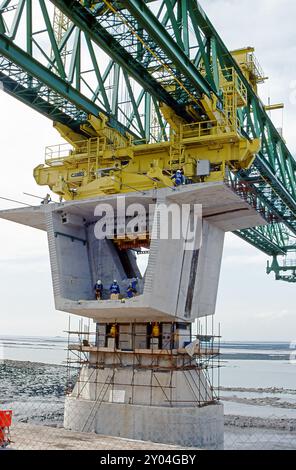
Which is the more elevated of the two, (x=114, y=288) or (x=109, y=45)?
(x=109, y=45)

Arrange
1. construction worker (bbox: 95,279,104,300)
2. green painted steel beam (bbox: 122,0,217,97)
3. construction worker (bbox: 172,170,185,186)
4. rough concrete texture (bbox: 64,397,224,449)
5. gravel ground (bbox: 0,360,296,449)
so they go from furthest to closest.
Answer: construction worker (bbox: 95,279,104,300)
construction worker (bbox: 172,170,185,186)
rough concrete texture (bbox: 64,397,224,449)
green painted steel beam (bbox: 122,0,217,97)
gravel ground (bbox: 0,360,296,449)

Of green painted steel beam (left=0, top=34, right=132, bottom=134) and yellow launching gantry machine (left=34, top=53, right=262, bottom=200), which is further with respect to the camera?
yellow launching gantry machine (left=34, top=53, right=262, bottom=200)

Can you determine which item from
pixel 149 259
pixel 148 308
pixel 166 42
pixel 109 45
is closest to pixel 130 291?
pixel 148 308

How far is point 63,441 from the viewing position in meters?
16.7

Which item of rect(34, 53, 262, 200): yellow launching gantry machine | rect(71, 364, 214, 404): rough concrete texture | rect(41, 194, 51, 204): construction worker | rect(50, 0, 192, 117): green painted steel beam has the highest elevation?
rect(50, 0, 192, 117): green painted steel beam

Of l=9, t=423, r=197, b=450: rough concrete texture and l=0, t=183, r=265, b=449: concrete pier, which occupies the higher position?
l=0, t=183, r=265, b=449: concrete pier

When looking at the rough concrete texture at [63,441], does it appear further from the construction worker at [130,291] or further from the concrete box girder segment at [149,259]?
the construction worker at [130,291]

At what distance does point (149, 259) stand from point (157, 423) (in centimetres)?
684

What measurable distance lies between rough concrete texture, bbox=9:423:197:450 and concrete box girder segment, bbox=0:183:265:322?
251 inches

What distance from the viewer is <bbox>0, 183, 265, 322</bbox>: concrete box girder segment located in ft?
75.6

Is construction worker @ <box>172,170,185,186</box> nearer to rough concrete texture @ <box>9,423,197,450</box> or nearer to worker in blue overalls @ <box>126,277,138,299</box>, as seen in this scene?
worker in blue overalls @ <box>126,277,138,299</box>

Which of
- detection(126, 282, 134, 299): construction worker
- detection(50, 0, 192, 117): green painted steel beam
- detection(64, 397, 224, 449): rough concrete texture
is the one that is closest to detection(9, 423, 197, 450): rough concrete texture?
detection(64, 397, 224, 449): rough concrete texture

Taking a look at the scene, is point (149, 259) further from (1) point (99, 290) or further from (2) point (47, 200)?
Answer: (2) point (47, 200)

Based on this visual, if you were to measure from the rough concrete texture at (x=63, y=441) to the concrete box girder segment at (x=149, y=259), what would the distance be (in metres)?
6.38
